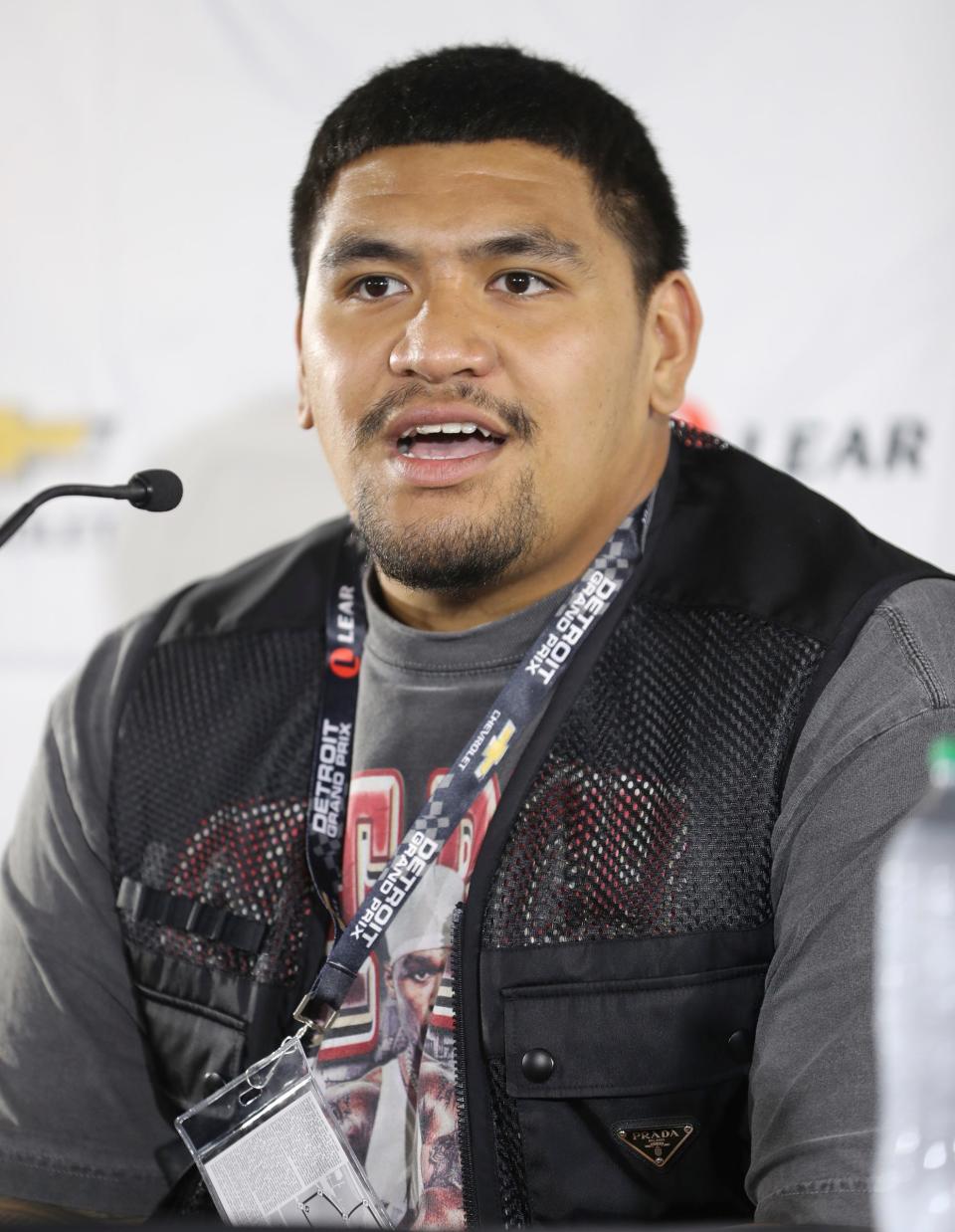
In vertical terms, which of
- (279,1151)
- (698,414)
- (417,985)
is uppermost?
(698,414)

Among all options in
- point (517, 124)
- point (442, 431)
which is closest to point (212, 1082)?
point (442, 431)

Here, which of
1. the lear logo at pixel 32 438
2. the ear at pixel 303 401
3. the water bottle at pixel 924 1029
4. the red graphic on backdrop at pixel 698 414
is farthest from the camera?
the lear logo at pixel 32 438

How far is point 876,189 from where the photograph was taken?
205cm

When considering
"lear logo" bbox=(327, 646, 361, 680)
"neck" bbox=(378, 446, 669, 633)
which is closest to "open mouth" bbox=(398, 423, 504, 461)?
"neck" bbox=(378, 446, 669, 633)

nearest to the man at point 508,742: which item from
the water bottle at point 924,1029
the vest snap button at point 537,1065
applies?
the vest snap button at point 537,1065

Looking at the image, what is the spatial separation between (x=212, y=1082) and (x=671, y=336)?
0.97 m

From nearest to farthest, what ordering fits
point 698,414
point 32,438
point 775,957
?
point 775,957 < point 698,414 < point 32,438

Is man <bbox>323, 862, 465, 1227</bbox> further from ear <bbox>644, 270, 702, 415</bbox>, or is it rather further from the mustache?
ear <bbox>644, 270, 702, 415</bbox>

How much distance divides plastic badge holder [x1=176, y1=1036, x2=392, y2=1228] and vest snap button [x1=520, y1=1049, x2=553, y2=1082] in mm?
184

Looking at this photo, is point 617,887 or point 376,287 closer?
point 617,887

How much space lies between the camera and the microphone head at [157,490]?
1.13 meters

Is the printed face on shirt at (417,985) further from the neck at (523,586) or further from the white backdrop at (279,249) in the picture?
the white backdrop at (279,249)

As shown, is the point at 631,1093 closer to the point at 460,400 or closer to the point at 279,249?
the point at 460,400

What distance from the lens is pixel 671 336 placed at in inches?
68.1
